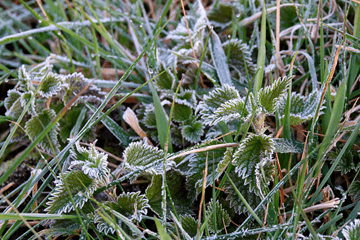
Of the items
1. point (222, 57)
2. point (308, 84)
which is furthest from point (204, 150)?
point (308, 84)

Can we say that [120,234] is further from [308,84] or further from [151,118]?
[308,84]

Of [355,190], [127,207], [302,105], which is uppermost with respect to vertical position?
[302,105]

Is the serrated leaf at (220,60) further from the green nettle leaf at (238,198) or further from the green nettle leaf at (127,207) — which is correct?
the green nettle leaf at (127,207)

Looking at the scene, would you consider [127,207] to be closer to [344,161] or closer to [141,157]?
[141,157]

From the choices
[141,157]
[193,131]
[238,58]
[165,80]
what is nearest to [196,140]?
[193,131]

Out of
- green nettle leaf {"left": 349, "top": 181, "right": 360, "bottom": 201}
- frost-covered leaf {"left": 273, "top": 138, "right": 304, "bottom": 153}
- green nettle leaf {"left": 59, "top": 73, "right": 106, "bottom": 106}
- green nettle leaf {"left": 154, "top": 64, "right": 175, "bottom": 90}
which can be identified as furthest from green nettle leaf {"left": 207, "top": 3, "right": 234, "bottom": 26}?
green nettle leaf {"left": 349, "top": 181, "right": 360, "bottom": 201}
